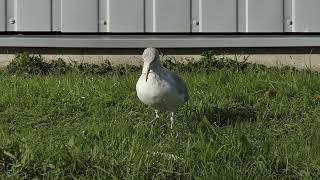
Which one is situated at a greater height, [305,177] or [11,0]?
[11,0]

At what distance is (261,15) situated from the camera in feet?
21.5

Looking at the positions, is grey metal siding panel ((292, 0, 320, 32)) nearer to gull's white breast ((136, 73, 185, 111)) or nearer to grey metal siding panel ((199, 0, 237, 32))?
grey metal siding panel ((199, 0, 237, 32))

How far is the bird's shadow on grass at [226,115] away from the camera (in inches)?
188

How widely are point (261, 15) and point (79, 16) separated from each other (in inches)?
68.4

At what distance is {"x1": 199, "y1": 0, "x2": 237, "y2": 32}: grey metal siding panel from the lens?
258 inches

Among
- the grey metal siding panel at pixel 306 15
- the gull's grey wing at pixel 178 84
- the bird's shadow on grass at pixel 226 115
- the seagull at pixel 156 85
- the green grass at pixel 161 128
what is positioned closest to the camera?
the green grass at pixel 161 128

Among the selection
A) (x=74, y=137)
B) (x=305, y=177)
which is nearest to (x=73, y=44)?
(x=74, y=137)

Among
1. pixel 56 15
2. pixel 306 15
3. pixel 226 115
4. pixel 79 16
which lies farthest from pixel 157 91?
pixel 306 15

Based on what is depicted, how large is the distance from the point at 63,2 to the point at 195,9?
1261mm

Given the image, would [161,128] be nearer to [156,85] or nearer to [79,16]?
[156,85]

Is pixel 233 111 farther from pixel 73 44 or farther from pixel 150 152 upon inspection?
pixel 73 44

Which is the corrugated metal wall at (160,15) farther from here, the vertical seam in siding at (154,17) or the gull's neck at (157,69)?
the gull's neck at (157,69)

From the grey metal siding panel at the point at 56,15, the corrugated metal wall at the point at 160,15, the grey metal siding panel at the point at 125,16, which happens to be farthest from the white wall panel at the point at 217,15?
the grey metal siding panel at the point at 56,15

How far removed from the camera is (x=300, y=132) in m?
4.44
